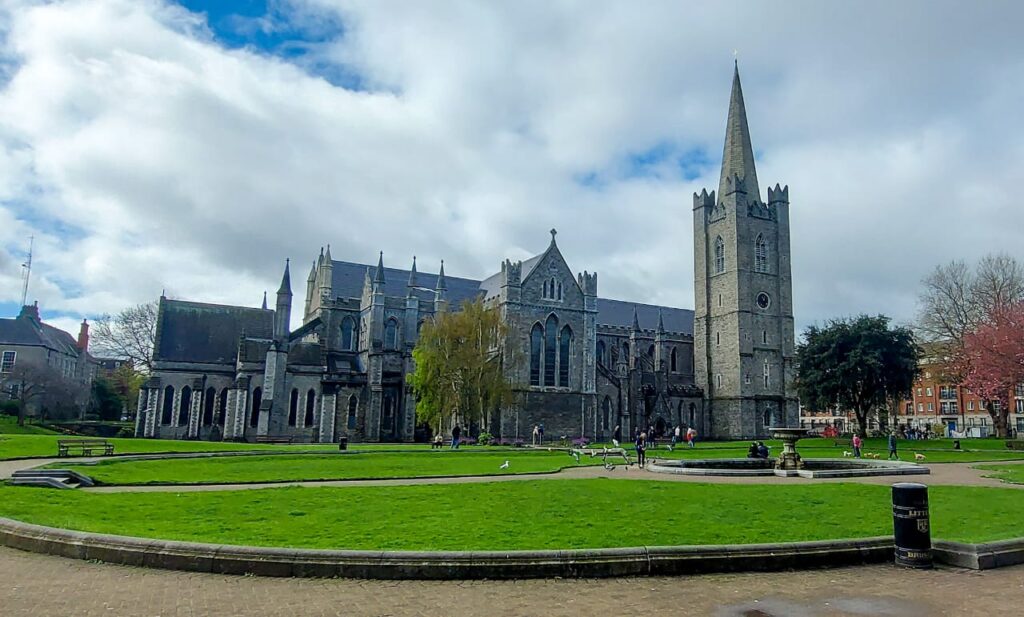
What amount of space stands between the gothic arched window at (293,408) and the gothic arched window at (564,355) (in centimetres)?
2181

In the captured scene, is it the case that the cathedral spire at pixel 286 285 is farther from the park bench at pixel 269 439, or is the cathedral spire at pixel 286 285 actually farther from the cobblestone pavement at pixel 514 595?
the cobblestone pavement at pixel 514 595

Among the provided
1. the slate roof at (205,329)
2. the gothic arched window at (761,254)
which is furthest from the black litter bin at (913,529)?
the gothic arched window at (761,254)

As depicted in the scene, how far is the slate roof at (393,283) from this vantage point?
6488cm

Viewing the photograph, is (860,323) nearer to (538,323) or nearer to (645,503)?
(538,323)

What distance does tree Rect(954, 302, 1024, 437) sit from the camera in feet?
143

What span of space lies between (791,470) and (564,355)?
119 ft

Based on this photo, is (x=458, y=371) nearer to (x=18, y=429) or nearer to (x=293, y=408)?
(x=293, y=408)

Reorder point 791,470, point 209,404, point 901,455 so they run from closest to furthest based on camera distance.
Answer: point 791,470, point 901,455, point 209,404

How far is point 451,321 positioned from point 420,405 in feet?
21.9

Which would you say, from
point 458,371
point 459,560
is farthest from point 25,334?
point 459,560

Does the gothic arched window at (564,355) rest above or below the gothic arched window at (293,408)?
above

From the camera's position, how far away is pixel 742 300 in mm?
67750

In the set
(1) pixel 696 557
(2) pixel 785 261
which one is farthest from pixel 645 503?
(2) pixel 785 261

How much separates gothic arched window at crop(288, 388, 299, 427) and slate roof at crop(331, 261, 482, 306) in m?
12.1
